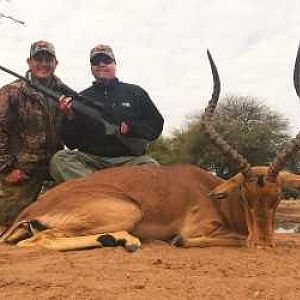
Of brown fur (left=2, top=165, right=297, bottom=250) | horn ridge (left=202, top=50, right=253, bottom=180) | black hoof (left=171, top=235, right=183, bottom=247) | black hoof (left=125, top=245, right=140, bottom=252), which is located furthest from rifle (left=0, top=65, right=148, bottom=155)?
black hoof (left=125, top=245, right=140, bottom=252)

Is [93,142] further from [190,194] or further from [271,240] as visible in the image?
[271,240]

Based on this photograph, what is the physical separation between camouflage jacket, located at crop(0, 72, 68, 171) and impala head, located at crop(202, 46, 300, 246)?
262 centimetres

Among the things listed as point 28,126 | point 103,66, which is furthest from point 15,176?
point 103,66

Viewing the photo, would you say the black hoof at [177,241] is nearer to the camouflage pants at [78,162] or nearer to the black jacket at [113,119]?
the camouflage pants at [78,162]

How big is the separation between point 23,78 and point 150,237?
3124 mm

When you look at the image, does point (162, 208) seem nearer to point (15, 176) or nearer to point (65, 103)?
point (65, 103)

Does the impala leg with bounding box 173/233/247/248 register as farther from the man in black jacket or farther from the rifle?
the rifle

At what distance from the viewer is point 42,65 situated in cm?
788

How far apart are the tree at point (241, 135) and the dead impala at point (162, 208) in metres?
19.8

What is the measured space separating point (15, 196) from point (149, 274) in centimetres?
432

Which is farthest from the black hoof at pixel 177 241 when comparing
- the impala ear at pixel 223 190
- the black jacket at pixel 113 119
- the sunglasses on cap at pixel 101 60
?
the sunglasses on cap at pixel 101 60

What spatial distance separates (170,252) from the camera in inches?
196

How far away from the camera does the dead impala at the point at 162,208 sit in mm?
5242

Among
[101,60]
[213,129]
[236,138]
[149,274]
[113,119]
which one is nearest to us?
[149,274]
